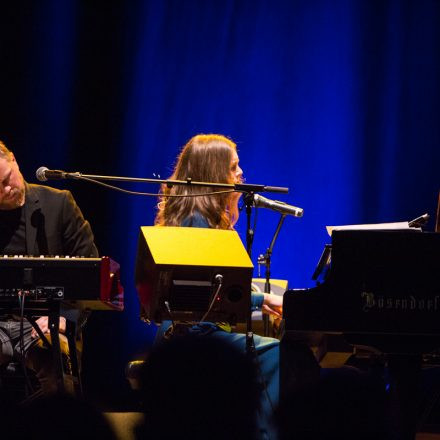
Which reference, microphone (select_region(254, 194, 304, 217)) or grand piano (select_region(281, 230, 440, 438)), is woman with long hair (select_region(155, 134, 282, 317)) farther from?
grand piano (select_region(281, 230, 440, 438))

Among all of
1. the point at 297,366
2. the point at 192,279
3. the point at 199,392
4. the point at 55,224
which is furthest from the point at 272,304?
the point at 199,392

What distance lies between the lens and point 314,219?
599cm

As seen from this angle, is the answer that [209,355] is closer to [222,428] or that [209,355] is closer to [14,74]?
[222,428]

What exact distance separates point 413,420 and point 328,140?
3378 mm

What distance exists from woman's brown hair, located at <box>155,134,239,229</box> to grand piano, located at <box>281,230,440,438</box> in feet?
3.33

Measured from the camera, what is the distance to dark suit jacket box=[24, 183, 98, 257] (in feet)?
14.3

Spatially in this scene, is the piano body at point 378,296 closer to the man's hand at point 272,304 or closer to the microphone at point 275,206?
the man's hand at point 272,304

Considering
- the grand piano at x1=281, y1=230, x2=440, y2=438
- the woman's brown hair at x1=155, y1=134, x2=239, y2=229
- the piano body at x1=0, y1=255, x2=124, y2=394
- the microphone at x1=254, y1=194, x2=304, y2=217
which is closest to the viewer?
the grand piano at x1=281, y1=230, x2=440, y2=438

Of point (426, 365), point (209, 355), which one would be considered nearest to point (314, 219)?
point (426, 365)

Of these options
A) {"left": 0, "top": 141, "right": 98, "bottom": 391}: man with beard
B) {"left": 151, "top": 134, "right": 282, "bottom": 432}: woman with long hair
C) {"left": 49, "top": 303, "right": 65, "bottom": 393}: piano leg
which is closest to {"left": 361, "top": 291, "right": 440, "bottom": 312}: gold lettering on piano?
{"left": 151, "top": 134, "right": 282, "bottom": 432}: woman with long hair

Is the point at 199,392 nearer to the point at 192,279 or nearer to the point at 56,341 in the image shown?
the point at 192,279

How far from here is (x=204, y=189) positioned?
155 inches

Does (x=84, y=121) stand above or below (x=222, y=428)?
above

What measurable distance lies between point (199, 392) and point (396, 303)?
1571mm
